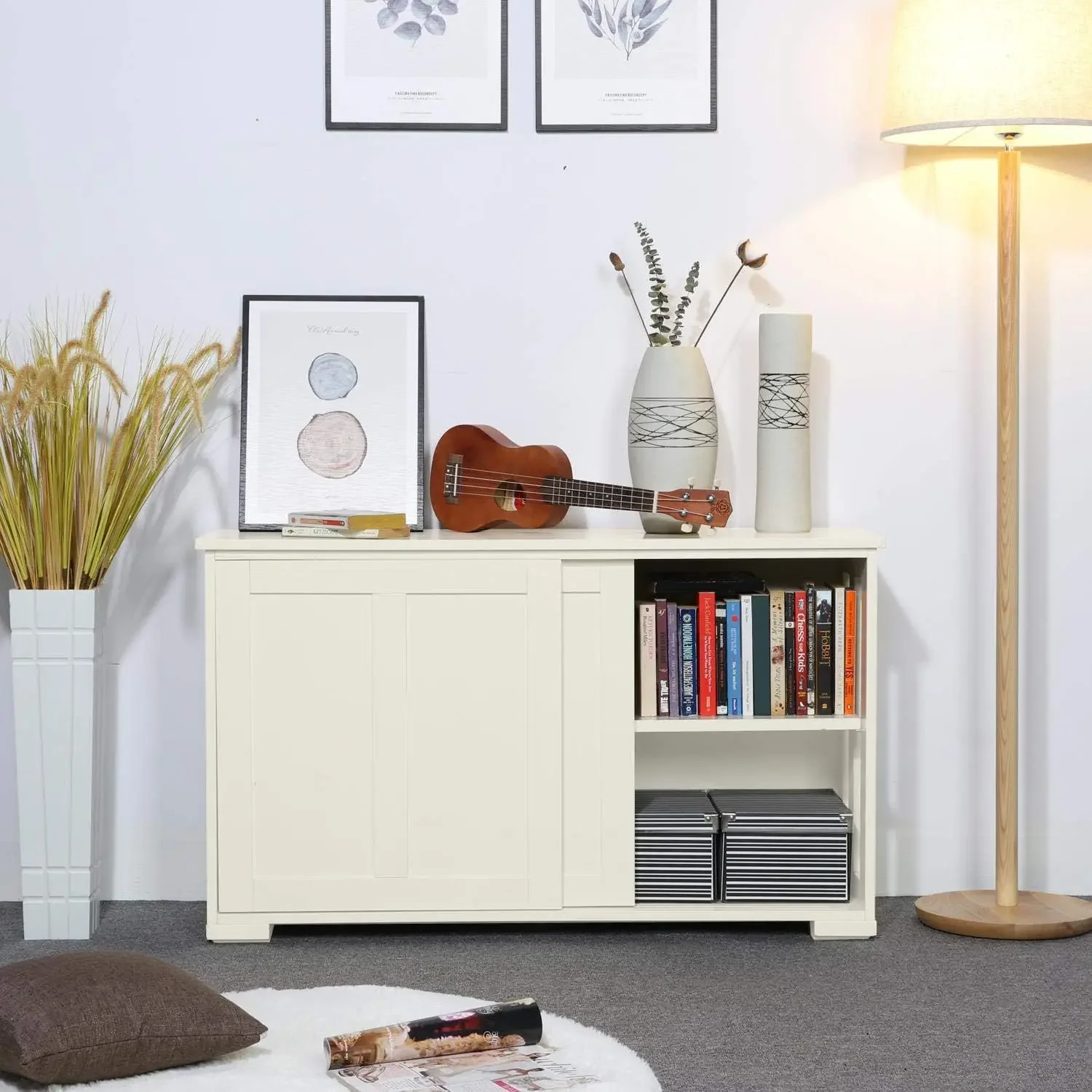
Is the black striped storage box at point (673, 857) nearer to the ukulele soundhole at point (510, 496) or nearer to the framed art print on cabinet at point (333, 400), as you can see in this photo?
the ukulele soundhole at point (510, 496)

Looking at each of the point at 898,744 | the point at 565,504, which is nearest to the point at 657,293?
the point at 565,504

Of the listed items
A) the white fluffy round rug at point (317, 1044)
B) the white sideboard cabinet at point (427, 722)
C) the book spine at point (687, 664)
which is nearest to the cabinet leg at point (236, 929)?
the white sideboard cabinet at point (427, 722)

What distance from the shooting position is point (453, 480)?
A: 2896 millimetres

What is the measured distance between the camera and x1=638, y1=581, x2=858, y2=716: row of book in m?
2.81

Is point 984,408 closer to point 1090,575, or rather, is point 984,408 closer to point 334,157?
point 1090,575

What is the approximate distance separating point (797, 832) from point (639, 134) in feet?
4.89

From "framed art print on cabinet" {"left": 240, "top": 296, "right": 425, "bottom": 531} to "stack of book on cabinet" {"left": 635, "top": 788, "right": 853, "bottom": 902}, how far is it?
0.84 meters

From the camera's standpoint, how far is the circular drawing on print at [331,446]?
3037mm

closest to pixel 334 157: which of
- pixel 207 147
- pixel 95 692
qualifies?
pixel 207 147

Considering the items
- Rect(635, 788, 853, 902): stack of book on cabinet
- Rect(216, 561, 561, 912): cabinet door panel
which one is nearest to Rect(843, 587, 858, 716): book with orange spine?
Rect(635, 788, 853, 902): stack of book on cabinet

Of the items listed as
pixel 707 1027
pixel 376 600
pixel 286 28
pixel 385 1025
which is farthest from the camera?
pixel 286 28

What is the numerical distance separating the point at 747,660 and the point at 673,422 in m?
0.50

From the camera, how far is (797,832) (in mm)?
2828

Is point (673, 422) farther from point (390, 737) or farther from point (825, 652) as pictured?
point (390, 737)
